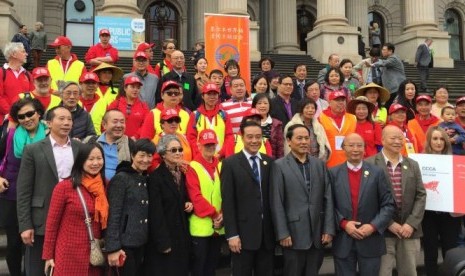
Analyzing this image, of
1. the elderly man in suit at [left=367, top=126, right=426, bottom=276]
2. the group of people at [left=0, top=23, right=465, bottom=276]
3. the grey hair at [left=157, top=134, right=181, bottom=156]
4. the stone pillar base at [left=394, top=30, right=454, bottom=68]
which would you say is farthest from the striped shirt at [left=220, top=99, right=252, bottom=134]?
the stone pillar base at [left=394, top=30, right=454, bottom=68]

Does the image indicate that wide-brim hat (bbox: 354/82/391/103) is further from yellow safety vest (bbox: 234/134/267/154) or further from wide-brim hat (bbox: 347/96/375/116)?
yellow safety vest (bbox: 234/134/267/154)

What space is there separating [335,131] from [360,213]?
61.2 inches

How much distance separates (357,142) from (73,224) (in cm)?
289

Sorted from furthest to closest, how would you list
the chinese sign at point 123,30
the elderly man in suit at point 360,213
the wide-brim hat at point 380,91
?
the chinese sign at point 123,30 < the wide-brim hat at point 380,91 < the elderly man in suit at point 360,213

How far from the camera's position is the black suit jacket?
199 inches

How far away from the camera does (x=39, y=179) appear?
4.81m

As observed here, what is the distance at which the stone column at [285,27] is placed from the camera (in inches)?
1000

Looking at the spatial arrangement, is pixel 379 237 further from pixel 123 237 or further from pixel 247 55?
pixel 247 55

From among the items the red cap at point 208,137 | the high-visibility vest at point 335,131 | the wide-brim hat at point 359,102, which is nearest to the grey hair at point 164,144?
the red cap at point 208,137

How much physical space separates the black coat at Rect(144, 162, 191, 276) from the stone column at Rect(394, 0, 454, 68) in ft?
63.1

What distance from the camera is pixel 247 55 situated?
466 inches

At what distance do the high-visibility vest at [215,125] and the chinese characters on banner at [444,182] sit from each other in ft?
7.79

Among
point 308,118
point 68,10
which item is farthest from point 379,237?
point 68,10

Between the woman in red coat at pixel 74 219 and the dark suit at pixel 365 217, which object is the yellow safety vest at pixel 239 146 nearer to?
the dark suit at pixel 365 217
